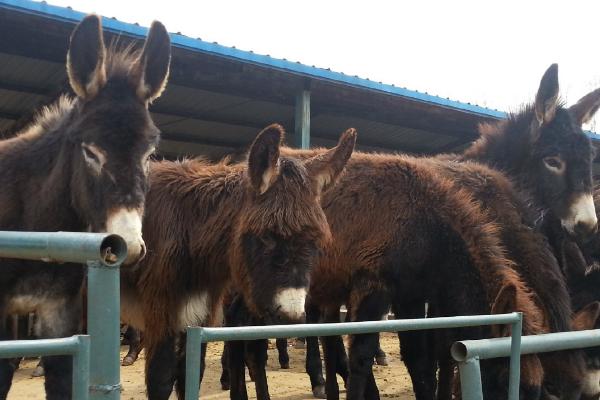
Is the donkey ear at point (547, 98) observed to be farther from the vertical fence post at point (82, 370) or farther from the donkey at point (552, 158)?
the vertical fence post at point (82, 370)

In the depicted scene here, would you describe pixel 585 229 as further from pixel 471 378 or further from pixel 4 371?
pixel 4 371

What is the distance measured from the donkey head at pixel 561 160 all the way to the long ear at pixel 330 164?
2.78 metres

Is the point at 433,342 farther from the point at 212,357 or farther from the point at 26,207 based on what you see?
the point at 212,357

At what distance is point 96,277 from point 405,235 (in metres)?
3.92

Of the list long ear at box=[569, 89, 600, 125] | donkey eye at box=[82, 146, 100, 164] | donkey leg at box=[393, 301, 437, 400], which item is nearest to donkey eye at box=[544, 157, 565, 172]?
long ear at box=[569, 89, 600, 125]

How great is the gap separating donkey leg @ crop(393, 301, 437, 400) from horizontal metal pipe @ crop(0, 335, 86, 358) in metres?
4.20

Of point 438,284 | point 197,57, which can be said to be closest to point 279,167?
point 438,284

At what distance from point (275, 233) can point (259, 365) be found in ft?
6.94

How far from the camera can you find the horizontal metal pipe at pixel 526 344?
2389 millimetres

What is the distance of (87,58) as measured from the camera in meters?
3.33

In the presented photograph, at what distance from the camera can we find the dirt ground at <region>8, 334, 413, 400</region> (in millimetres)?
6875

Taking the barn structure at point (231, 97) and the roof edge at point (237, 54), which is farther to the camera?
the barn structure at point (231, 97)

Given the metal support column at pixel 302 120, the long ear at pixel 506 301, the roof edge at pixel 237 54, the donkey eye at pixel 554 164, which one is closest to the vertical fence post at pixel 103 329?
the long ear at pixel 506 301

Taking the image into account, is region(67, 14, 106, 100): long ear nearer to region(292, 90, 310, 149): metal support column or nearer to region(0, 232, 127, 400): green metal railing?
region(0, 232, 127, 400): green metal railing
